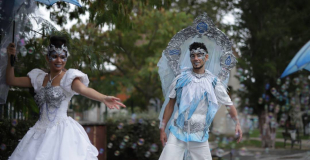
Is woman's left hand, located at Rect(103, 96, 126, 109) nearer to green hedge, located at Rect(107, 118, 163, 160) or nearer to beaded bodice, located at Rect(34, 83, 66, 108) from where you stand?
beaded bodice, located at Rect(34, 83, 66, 108)

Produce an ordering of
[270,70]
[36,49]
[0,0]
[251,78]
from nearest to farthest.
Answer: [0,0], [36,49], [270,70], [251,78]

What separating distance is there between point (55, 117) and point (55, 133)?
0.62 feet

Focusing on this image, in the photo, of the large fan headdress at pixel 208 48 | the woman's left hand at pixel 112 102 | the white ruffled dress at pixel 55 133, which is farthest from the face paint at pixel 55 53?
the large fan headdress at pixel 208 48

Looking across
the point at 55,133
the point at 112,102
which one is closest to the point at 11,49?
the point at 55,133

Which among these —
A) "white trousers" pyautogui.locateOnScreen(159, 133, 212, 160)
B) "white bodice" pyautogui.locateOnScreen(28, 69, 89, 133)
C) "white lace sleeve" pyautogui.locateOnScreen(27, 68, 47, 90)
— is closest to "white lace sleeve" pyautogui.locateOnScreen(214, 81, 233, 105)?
"white trousers" pyautogui.locateOnScreen(159, 133, 212, 160)

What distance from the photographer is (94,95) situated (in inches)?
157

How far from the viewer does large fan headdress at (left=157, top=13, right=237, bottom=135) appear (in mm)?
5562

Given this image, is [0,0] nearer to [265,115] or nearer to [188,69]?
[188,69]

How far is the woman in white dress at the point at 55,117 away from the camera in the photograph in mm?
4123

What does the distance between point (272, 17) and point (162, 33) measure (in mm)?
4420

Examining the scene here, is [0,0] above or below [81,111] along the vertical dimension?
above

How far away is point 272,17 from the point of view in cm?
1689

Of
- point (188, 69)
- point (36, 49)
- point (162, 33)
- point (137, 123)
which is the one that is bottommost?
point (137, 123)

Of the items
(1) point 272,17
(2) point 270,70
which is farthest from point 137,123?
(1) point 272,17
